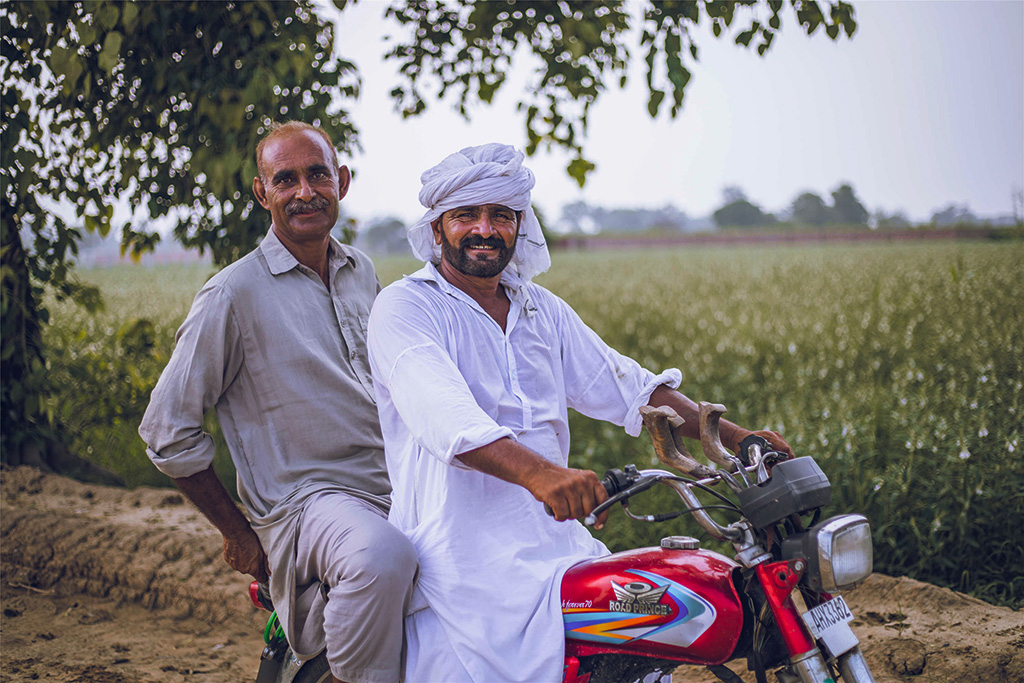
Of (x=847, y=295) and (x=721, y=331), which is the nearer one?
(x=721, y=331)

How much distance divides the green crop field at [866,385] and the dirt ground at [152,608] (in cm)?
56

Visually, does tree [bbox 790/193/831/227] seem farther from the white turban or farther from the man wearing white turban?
the white turban

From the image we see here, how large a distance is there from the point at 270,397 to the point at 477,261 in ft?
3.48

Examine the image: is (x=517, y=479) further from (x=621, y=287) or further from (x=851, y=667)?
(x=621, y=287)

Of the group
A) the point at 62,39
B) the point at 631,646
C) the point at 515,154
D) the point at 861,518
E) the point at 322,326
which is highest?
the point at 62,39

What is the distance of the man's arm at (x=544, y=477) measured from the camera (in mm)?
1987

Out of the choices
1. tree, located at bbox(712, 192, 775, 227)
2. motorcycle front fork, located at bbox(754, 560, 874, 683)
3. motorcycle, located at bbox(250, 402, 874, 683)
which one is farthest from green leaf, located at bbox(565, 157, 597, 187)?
tree, located at bbox(712, 192, 775, 227)

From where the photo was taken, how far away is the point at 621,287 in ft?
51.4

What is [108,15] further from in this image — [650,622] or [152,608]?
[650,622]

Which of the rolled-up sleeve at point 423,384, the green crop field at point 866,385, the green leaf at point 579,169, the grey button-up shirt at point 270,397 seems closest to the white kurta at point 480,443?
the rolled-up sleeve at point 423,384

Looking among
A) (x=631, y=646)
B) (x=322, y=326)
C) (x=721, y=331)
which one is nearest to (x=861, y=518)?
(x=631, y=646)

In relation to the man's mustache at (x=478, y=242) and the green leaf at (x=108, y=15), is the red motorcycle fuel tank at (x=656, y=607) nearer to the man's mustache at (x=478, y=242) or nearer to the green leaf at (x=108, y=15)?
the man's mustache at (x=478, y=242)

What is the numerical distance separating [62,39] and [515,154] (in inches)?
133

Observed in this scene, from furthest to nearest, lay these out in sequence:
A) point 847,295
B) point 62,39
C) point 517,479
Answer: point 847,295
point 62,39
point 517,479
